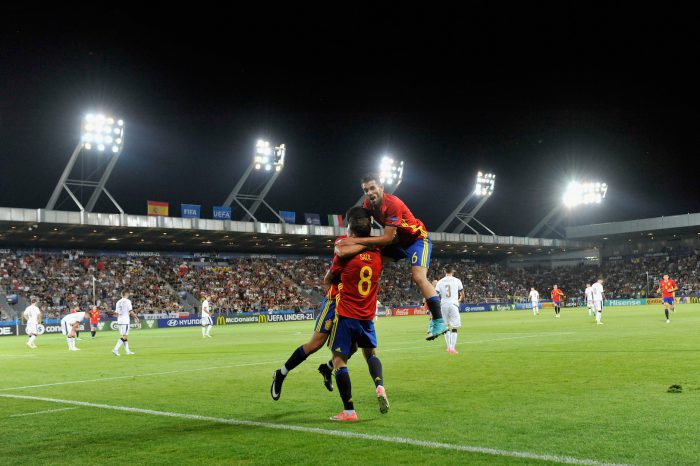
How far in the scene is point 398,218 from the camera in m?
8.16

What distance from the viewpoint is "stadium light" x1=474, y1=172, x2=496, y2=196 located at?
75.1 m

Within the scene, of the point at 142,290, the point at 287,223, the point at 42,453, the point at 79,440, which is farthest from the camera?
the point at 287,223

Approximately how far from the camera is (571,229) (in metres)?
88.8

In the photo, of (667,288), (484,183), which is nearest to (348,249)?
(667,288)

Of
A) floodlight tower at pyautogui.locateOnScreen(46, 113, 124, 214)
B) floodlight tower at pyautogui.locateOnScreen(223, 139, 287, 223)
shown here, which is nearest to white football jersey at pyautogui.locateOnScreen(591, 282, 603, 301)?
floodlight tower at pyautogui.locateOnScreen(223, 139, 287, 223)

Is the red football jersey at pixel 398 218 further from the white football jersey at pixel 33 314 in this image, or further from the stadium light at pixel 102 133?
the stadium light at pixel 102 133

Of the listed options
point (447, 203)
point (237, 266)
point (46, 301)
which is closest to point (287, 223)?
point (237, 266)

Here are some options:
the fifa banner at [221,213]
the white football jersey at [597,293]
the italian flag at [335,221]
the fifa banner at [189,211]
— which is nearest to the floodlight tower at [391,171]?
the italian flag at [335,221]

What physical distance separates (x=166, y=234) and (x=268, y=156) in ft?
36.7

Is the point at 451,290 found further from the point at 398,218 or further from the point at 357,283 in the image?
the point at 357,283

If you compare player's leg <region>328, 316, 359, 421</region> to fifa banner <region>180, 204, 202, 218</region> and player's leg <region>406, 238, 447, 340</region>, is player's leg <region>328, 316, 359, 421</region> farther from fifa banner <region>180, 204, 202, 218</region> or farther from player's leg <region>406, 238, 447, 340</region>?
fifa banner <region>180, 204, 202, 218</region>

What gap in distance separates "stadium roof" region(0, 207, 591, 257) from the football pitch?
3672 centimetres

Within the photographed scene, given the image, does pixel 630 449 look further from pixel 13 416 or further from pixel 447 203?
pixel 447 203

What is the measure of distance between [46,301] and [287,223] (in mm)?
21444
